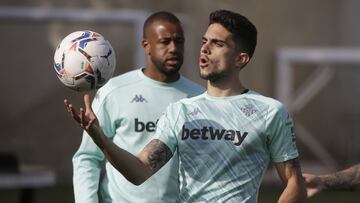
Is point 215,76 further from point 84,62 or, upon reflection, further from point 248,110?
point 84,62

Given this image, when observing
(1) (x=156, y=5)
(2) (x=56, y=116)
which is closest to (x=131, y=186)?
(2) (x=56, y=116)

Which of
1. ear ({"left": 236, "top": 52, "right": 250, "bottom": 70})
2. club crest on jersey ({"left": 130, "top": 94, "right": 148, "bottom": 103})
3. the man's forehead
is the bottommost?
club crest on jersey ({"left": 130, "top": 94, "right": 148, "bottom": 103})

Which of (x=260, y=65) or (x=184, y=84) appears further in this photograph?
(x=260, y=65)

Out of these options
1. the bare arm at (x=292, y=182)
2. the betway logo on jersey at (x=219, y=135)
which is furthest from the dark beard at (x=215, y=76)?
the bare arm at (x=292, y=182)

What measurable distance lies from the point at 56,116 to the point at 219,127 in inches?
504

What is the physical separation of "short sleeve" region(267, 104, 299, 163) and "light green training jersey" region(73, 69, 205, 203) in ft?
4.23

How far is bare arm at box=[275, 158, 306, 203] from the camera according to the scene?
570 cm

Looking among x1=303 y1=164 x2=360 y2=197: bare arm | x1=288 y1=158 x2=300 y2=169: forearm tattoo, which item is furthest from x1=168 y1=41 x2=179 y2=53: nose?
x1=288 y1=158 x2=300 y2=169: forearm tattoo

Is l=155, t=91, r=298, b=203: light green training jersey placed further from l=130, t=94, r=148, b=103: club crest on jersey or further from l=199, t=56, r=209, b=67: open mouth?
l=130, t=94, r=148, b=103: club crest on jersey

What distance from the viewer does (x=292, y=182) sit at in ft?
18.9

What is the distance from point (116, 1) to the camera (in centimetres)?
1928

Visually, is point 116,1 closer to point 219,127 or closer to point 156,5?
point 156,5

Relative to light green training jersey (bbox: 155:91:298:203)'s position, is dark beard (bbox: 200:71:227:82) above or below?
above

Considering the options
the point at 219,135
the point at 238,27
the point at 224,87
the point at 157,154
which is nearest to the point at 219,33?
the point at 238,27
